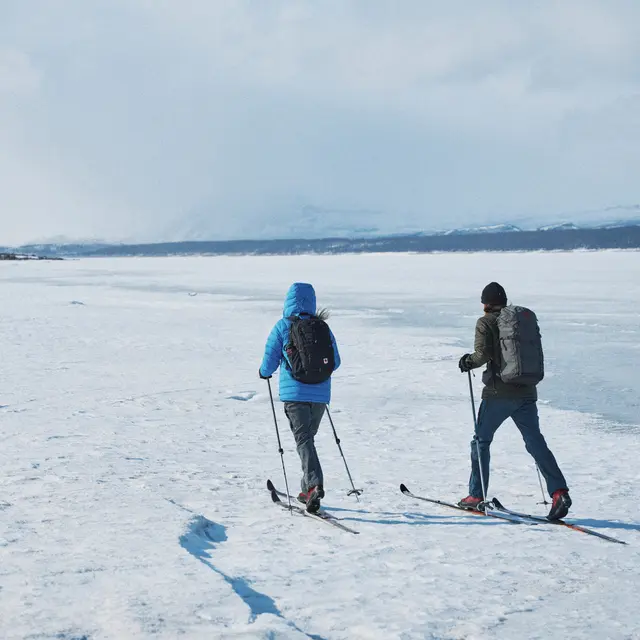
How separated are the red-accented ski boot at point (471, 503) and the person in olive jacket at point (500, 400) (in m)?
0.01

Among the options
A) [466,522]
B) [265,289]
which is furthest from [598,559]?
[265,289]

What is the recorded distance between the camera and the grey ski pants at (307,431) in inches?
205

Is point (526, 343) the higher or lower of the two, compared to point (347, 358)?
higher

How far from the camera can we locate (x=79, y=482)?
576 centimetres

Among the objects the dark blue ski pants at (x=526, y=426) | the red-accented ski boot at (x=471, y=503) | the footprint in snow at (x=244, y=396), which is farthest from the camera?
the footprint in snow at (x=244, y=396)

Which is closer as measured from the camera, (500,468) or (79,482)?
(79,482)

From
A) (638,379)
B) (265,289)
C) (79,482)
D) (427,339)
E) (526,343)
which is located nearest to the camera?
(526,343)

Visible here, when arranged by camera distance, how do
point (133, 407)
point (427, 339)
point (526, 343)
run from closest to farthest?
point (526, 343)
point (133, 407)
point (427, 339)

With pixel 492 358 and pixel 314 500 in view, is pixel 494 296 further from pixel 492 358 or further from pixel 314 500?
pixel 314 500

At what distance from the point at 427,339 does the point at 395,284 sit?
913 inches

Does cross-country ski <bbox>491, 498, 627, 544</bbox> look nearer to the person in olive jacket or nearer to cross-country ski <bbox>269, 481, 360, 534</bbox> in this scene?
the person in olive jacket

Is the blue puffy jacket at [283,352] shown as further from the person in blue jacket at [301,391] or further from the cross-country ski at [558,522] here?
the cross-country ski at [558,522]

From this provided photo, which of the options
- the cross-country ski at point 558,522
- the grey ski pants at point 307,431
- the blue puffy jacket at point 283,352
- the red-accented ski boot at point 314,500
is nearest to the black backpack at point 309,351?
the blue puffy jacket at point 283,352

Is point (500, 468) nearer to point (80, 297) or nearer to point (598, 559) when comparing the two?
point (598, 559)
